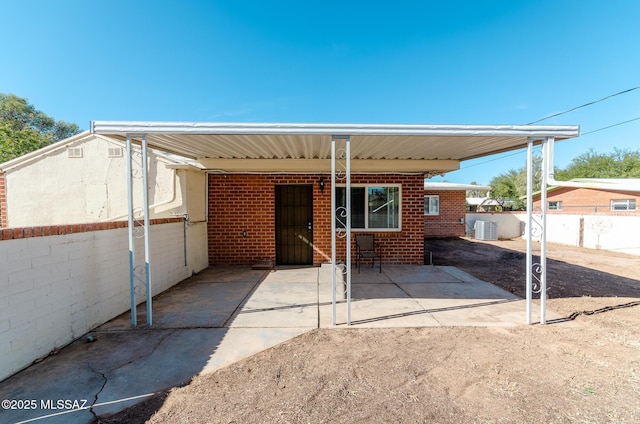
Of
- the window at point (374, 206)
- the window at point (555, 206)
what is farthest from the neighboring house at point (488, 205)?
the window at point (374, 206)

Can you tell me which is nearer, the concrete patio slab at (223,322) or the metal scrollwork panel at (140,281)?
the concrete patio slab at (223,322)

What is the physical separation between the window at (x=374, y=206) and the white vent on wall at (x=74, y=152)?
6.58 m

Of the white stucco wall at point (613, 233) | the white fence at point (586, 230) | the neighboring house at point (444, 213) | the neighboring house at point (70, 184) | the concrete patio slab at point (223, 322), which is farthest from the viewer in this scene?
the neighboring house at point (444, 213)

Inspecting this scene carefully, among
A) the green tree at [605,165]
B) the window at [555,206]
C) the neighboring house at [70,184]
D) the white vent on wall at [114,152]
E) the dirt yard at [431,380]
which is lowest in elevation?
the dirt yard at [431,380]

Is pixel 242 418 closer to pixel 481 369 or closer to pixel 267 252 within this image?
pixel 481 369

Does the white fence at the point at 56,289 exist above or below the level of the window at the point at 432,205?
below

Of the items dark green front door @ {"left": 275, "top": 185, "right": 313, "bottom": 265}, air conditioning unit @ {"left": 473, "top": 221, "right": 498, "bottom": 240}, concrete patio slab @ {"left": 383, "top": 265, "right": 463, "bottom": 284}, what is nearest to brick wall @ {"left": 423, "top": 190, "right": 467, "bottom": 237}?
air conditioning unit @ {"left": 473, "top": 221, "right": 498, "bottom": 240}

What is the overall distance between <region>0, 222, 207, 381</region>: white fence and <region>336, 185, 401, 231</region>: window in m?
5.19

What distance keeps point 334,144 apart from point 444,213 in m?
12.7

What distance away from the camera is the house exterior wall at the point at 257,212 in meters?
7.81

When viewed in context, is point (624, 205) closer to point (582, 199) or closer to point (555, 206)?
point (582, 199)

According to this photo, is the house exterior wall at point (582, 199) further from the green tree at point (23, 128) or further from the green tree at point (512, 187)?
the green tree at point (23, 128)

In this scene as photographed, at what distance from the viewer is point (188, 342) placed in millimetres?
3445

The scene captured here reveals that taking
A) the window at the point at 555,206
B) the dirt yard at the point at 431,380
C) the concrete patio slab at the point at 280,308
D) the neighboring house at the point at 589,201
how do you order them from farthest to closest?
1. the window at the point at 555,206
2. the neighboring house at the point at 589,201
3. the concrete patio slab at the point at 280,308
4. the dirt yard at the point at 431,380
